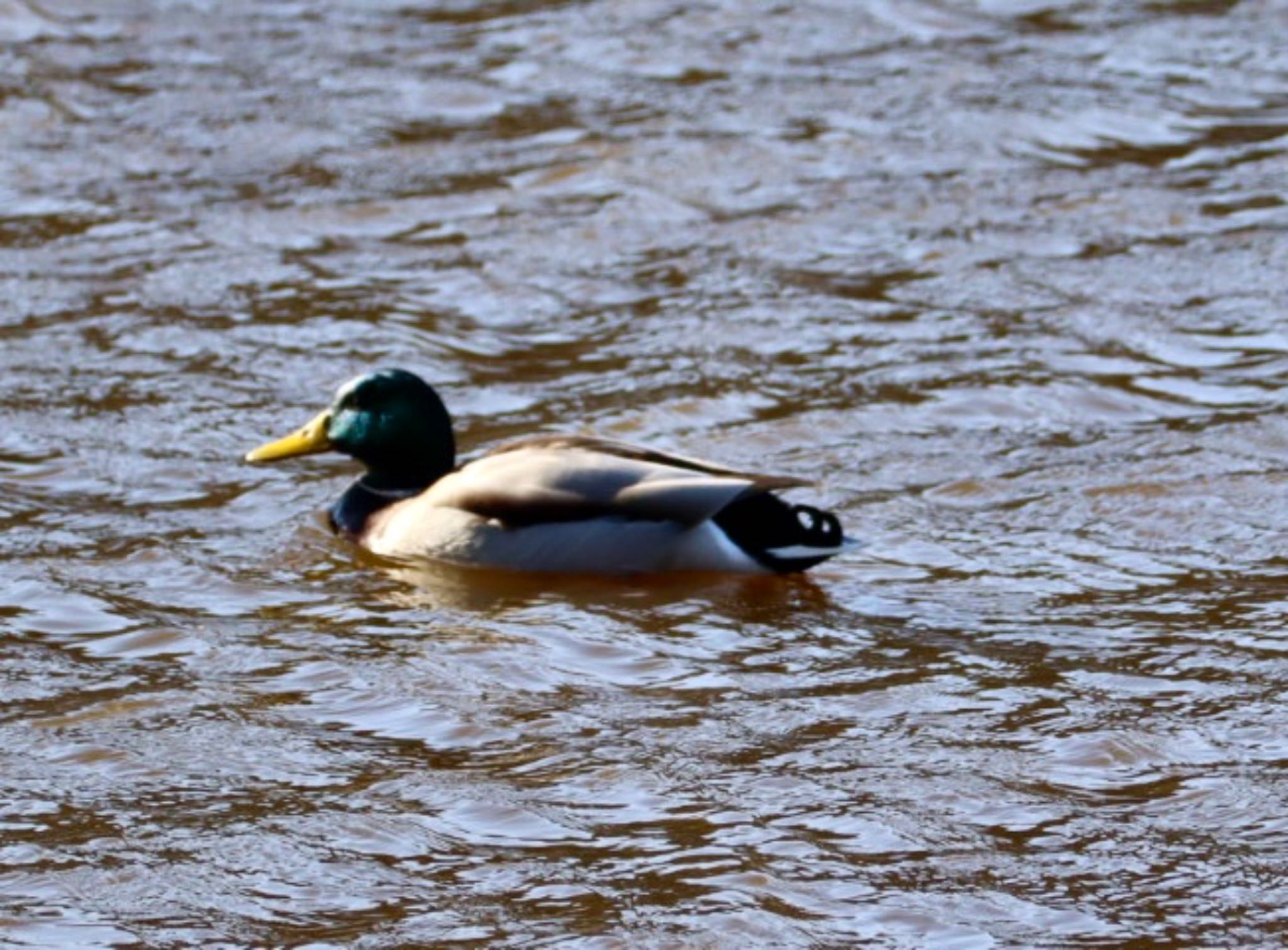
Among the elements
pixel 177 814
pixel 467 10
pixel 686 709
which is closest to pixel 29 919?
pixel 177 814

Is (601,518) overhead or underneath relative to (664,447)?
overhead

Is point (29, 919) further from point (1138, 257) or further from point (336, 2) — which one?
point (336, 2)

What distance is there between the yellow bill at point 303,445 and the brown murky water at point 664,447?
0.65ft

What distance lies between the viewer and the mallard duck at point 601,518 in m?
7.73

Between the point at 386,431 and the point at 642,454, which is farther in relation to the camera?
the point at 386,431

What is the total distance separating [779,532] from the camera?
7789 mm

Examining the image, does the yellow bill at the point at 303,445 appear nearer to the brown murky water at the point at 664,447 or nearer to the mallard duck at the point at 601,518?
the brown murky water at the point at 664,447

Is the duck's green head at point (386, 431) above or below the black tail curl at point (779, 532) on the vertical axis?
above

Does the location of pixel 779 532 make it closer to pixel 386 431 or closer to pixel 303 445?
pixel 386 431

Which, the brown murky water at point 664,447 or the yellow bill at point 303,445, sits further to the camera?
the yellow bill at point 303,445

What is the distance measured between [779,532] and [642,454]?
1.44 ft

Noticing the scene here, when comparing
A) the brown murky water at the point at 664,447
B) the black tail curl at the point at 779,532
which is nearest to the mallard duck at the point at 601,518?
the black tail curl at the point at 779,532

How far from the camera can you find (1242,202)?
37.6ft

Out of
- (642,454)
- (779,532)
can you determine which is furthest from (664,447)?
(779,532)
